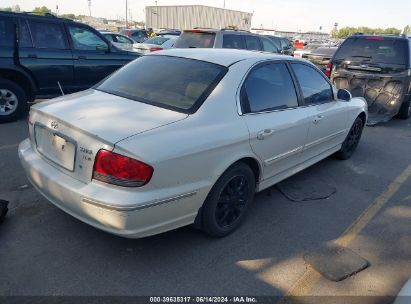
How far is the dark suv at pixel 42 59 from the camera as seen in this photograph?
6262 mm

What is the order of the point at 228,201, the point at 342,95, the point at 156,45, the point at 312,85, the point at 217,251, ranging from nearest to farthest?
the point at 217,251 < the point at 228,201 < the point at 312,85 < the point at 342,95 < the point at 156,45

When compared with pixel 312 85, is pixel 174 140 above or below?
below

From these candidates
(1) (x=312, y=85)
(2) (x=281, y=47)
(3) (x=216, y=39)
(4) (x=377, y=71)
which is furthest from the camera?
(2) (x=281, y=47)

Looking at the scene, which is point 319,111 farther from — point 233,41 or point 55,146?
point 233,41

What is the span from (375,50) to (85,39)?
6.10 m

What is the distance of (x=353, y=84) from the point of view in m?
8.11

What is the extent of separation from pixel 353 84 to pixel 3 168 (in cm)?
698

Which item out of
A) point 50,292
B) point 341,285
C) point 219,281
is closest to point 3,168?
point 50,292

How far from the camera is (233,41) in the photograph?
9727 mm

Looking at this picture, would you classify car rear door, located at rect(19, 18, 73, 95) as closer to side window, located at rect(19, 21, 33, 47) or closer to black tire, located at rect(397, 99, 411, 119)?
side window, located at rect(19, 21, 33, 47)

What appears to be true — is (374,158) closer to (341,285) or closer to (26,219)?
(341,285)

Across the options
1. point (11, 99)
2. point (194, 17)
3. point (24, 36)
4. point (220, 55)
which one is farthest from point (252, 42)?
point (194, 17)

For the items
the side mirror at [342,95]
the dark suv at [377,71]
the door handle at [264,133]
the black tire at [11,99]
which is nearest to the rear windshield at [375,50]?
the dark suv at [377,71]

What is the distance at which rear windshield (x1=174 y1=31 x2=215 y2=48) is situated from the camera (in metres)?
9.48
